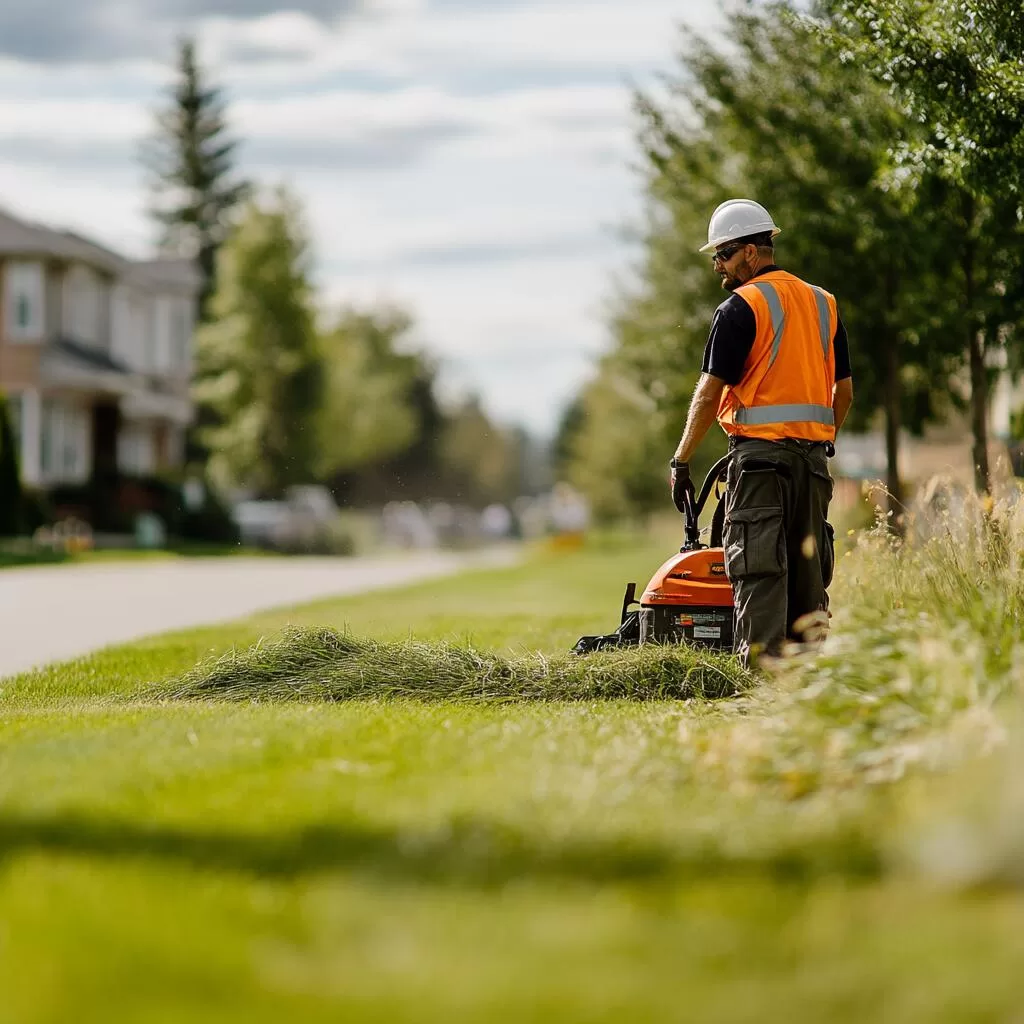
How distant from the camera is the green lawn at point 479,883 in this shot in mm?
3279

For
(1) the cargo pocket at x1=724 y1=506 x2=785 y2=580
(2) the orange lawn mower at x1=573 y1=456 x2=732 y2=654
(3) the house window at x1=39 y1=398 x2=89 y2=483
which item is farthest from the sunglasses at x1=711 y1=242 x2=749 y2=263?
(3) the house window at x1=39 y1=398 x2=89 y2=483

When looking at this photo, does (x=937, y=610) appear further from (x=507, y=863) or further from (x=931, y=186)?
(x=931, y=186)

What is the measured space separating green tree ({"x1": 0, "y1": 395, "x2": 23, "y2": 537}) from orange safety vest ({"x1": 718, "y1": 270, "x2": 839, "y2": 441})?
2687 centimetres

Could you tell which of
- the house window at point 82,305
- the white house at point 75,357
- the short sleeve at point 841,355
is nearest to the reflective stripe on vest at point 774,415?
the short sleeve at point 841,355

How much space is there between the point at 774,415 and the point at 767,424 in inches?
2.2

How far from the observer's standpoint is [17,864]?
433 cm

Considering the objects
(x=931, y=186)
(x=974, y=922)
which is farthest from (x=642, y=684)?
(x=931, y=186)

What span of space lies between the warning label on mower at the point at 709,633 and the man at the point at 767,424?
34cm

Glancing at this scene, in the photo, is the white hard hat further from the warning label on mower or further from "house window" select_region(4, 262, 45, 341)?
"house window" select_region(4, 262, 45, 341)

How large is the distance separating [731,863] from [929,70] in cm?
695

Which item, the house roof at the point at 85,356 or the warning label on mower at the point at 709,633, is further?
the house roof at the point at 85,356

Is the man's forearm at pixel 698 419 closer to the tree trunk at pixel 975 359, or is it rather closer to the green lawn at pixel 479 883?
the green lawn at pixel 479 883

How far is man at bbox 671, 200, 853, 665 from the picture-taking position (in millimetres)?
7680

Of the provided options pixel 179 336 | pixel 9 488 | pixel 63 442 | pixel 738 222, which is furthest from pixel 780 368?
pixel 179 336
